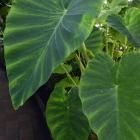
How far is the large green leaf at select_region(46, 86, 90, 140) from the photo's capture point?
1859 millimetres

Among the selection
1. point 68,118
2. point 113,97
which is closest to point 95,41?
point 68,118

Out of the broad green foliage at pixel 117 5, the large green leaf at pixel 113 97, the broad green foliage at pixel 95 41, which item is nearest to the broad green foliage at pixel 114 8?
the broad green foliage at pixel 117 5

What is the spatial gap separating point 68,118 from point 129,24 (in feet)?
A: 1.61

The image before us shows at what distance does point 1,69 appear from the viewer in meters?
2.23

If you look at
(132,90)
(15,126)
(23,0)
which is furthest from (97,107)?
(15,126)

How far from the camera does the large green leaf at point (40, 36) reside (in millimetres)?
1444

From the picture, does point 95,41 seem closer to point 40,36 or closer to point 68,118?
point 68,118

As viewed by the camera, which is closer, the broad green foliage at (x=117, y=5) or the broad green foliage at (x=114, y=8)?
the broad green foliage at (x=114, y=8)

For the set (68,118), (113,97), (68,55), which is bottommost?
(68,118)

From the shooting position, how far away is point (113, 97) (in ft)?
5.18

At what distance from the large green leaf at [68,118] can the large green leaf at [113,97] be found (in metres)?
0.27

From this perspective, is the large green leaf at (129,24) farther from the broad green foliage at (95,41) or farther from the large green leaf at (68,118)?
the large green leaf at (68,118)

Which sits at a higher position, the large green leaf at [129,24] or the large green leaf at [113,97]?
the large green leaf at [129,24]

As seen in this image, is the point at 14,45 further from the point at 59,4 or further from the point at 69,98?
the point at 69,98
